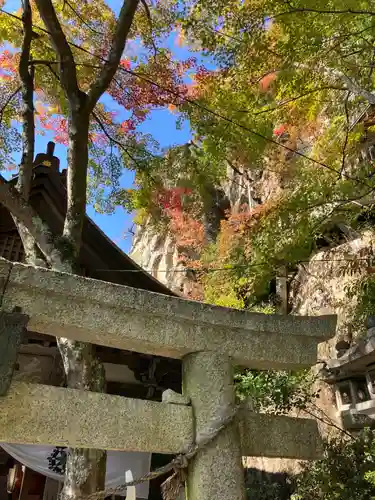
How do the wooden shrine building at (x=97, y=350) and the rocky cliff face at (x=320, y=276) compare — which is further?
the rocky cliff face at (x=320, y=276)

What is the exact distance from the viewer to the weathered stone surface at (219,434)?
2.64 m

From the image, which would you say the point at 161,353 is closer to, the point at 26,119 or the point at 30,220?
the point at 30,220

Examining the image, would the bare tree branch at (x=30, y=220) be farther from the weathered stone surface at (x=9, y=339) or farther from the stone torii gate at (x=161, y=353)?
the weathered stone surface at (x=9, y=339)

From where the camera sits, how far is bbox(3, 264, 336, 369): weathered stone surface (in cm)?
261

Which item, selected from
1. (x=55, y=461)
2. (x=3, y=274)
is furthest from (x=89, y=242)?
(x=3, y=274)

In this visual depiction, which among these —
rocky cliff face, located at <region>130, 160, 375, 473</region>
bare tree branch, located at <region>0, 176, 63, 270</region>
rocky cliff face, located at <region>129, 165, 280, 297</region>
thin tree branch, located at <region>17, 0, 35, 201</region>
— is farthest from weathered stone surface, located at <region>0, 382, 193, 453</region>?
rocky cliff face, located at <region>129, 165, 280, 297</region>

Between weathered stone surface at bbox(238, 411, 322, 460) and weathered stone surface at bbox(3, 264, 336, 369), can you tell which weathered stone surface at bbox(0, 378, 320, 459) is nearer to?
weathered stone surface at bbox(238, 411, 322, 460)

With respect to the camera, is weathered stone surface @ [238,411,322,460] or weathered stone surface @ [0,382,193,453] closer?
weathered stone surface @ [0,382,193,453]

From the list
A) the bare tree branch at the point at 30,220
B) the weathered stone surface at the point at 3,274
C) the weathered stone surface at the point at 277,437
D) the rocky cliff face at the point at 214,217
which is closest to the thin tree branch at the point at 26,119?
the bare tree branch at the point at 30,220

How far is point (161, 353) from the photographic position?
9.70ft

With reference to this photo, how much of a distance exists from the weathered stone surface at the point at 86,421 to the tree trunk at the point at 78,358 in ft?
5.65

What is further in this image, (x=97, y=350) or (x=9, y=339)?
(x=97, y=350)

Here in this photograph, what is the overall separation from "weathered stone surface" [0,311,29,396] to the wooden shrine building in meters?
3.77

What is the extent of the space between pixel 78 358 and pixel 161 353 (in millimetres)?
1731
